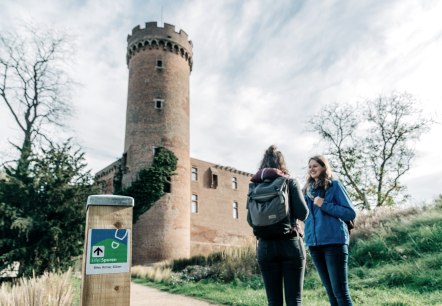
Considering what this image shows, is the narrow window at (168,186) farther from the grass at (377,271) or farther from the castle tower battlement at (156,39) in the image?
the grass at (377,271)

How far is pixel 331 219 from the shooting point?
366 cm

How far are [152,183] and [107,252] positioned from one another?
1901 cm

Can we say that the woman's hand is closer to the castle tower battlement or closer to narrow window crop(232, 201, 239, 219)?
the castle tower battlement

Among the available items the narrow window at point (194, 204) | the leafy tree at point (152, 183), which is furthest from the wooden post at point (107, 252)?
the narrow window at point (194, 204)

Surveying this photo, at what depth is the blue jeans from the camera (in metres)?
3.33

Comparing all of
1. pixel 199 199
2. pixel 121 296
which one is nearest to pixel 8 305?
pixel 121 296

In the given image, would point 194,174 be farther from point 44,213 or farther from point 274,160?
point 274,160

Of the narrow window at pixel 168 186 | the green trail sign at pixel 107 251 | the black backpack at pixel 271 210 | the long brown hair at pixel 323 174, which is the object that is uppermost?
the narrow window at pixel 168 186

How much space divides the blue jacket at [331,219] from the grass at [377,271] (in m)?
1.94

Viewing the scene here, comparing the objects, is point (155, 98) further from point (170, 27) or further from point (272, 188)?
point (272, 188)

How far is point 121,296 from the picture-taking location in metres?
2.15

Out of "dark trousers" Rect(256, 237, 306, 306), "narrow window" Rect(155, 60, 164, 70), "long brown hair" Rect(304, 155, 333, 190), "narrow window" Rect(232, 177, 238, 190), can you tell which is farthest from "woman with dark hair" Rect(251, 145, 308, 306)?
"narrow window" Rect(232, 177, 238, 190)

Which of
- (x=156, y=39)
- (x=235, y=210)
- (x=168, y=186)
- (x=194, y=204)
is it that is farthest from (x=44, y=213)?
(x=235, y=210)

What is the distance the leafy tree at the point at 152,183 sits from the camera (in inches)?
813
